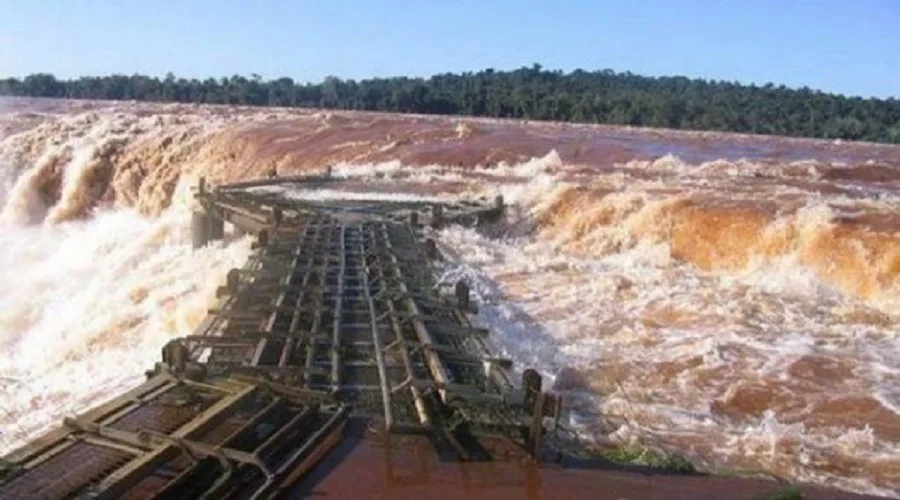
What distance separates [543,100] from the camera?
82562 millimetres

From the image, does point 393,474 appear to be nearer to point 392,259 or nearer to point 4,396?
point 4,396

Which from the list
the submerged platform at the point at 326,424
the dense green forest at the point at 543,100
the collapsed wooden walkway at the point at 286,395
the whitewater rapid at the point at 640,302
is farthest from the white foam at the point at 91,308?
the dense green forest at the point at 543,100

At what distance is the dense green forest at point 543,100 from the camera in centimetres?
7688

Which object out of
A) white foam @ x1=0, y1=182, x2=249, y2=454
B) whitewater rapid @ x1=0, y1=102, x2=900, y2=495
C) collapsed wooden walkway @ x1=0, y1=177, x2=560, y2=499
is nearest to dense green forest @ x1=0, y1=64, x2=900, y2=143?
whitewater rapid @ x1=0, y1=102, x2=900, y2=495

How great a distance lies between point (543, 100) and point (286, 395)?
76.9 meters

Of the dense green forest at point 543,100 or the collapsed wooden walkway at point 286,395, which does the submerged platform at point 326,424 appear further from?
the dense green forest at point 543,100

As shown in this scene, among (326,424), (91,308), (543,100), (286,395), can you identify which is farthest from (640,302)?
(543,100)

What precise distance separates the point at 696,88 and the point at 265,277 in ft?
418

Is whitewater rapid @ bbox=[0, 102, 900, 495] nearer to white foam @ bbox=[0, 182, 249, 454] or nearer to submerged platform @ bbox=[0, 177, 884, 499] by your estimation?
white foam @ bbox=[0, 182, 249, 454]

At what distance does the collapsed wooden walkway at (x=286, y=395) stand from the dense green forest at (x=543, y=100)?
215ft

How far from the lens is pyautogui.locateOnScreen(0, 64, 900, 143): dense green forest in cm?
7688

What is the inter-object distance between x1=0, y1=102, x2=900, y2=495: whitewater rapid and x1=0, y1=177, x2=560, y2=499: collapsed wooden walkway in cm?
142

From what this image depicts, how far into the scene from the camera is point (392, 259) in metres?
13.9

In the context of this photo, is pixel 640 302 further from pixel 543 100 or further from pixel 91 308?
pixel 543 100
